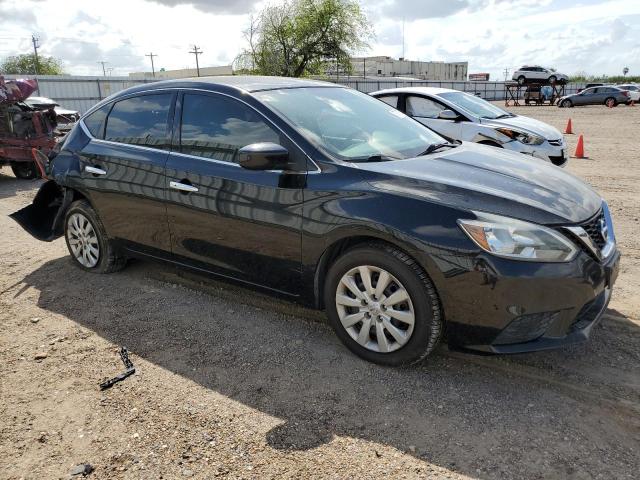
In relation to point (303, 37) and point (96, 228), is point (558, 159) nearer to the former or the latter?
point (96, 228)

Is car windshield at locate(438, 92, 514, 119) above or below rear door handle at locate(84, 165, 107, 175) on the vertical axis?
above

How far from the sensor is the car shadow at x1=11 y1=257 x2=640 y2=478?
2.57 meters

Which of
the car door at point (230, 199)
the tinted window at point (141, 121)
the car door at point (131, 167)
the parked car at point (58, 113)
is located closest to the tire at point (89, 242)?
the car door at point (131, 167)

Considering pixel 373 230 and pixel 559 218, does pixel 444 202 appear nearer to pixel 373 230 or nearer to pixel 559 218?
pixel 373 230

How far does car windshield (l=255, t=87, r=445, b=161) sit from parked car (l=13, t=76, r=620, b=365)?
2 cm

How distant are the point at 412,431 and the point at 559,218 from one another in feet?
4.53

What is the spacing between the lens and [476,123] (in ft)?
27.3

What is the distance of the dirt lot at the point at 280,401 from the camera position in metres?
2.54

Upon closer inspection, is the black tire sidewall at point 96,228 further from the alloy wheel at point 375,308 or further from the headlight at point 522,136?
the headlight at point 522,136

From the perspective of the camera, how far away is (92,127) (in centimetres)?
483

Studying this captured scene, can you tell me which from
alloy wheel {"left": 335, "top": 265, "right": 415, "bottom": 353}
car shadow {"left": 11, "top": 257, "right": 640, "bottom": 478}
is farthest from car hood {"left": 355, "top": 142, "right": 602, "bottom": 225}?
car shadow {"left": 11, "top": 257, "right": 640, "bottom": 478}

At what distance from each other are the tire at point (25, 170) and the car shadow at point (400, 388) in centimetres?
810

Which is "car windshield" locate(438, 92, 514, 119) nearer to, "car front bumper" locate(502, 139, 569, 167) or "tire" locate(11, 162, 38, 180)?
"car front bumper" locate(502, 139, 569, 167)

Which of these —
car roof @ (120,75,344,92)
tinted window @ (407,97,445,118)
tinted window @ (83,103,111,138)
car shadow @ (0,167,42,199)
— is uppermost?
car roof @ (120,75,344,92)
